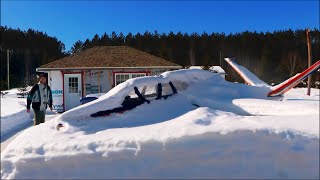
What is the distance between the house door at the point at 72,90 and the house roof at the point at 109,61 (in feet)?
2.14

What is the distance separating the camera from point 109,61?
56.6 ft

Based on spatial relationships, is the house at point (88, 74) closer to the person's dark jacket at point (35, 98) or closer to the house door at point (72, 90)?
the house door at point (72, 90)

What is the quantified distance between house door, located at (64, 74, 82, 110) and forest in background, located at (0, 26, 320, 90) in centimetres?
3977

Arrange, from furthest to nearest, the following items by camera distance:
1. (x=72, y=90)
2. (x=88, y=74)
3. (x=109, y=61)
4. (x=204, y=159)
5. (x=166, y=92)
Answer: (x=109, y=61), (x=88, y=74), (x=72, y=90), (x=166, y=92), (x=204, y=159)

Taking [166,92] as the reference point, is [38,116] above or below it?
below

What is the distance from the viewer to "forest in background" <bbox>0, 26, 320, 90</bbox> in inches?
2317

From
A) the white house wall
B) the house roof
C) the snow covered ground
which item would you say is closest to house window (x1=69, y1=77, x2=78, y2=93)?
the white house wall

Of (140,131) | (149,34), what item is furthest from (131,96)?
(149,34)

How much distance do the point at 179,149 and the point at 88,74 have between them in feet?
47.3

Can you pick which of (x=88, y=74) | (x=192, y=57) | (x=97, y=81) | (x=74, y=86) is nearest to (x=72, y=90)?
(x=74, y=86)

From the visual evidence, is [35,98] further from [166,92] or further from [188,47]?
[188,47]

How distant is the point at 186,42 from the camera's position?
234 feet

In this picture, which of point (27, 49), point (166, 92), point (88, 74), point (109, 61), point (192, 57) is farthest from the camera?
point (27, 49)

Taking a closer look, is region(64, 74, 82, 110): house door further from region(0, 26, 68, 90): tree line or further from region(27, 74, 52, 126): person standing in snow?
region(0, 26, 68, 90): tree line
